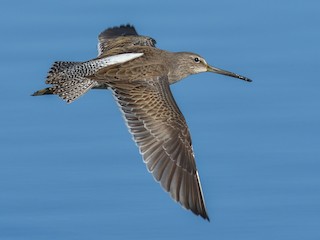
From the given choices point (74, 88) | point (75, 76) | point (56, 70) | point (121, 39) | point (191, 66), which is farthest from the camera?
point (121, 39)

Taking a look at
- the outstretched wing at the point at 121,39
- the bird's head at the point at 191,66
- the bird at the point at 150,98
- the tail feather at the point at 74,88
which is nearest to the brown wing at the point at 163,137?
the bird at the point at 150,98

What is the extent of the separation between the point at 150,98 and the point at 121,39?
1.47m

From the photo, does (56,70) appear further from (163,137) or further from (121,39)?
(163,137)

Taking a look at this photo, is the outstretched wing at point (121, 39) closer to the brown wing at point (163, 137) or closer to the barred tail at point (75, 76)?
the barred tail at point (75, 76)

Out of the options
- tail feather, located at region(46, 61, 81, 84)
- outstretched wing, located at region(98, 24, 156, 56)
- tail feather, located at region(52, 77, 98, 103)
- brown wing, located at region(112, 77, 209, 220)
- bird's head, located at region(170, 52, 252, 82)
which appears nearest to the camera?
brown wing, located at region(112, 77, 209, 220)

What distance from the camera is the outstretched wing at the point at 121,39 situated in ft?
36.7

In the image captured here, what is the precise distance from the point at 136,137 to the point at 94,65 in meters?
0.90

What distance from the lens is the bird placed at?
9.59m

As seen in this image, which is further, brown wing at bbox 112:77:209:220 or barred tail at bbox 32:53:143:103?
barred tail at bbox 32:53:143:103

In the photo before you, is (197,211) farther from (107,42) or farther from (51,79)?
(107,42)

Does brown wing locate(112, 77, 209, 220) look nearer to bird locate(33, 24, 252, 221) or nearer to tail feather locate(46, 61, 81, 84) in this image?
bird locate(33, 24, 252, 221)

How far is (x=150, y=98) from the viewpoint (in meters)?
9.98

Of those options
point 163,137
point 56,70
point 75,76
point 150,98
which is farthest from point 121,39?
point 163,137

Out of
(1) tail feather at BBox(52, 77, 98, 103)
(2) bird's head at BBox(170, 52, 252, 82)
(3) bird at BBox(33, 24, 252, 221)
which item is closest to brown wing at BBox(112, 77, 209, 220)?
(3) bird at BBox(33, 24, 252, 221)
